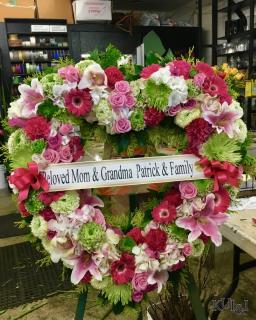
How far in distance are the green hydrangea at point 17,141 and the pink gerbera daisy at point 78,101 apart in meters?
0.18

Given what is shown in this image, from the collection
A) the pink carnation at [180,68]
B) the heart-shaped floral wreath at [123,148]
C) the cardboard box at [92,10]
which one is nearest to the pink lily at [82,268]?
the heart-shaped floral wreath at [123,148]

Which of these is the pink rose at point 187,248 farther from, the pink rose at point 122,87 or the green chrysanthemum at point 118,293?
the pink rose at point 122,87

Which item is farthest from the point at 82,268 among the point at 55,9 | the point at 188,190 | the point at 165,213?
the point at 55,9

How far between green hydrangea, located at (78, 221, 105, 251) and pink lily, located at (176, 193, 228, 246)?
26cm

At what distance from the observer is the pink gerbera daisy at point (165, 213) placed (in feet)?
3.74

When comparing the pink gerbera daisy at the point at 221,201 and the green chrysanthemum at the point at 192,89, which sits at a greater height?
the green chrysanthemum at the point at 192,89

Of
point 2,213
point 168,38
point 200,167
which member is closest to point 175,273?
point 200,167

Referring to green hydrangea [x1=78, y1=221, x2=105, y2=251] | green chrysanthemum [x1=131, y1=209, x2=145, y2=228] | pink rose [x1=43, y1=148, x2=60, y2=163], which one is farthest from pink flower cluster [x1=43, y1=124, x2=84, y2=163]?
green chrysanthemum [x1=131, y1=209, x2=145, y2=228]

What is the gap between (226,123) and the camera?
1.12 m

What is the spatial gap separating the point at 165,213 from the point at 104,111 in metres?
0.40

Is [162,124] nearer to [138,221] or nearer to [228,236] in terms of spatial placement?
[138,221]

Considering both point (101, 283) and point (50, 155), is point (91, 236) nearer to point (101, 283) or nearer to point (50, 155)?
point (101, 283)

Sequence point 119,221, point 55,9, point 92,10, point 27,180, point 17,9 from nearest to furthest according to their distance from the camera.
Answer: point 27,180, point 119,221, point 17,9, point 92,10, point 55,9

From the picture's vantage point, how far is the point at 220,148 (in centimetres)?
113
